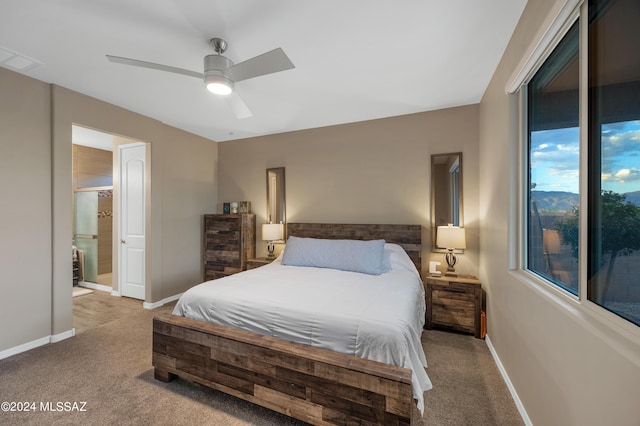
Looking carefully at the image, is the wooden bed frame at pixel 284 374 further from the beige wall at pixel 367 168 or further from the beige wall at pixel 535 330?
the beige wall at pixel 367 168

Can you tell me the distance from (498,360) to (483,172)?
1.89 meters

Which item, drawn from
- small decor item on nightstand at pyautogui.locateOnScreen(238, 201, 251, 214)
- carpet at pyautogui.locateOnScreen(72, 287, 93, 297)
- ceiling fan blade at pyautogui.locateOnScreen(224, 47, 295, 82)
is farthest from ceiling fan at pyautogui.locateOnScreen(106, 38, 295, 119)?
carpet at pyautogui.locateOnScreen(72, 287, 93, 297)

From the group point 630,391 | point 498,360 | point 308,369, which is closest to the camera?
point 630,391

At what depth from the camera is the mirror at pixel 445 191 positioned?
130 inches

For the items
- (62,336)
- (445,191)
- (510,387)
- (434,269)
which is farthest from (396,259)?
(62,336)

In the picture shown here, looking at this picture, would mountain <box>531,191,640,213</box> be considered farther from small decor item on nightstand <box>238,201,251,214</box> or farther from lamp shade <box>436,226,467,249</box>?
small decor item on nightstand <box>238,201,251,214</box>

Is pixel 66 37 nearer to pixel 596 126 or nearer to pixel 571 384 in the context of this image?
pixel 596 126

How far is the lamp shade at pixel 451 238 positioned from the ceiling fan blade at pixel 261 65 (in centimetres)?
239

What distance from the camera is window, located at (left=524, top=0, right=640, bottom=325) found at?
94 cm

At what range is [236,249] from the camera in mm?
4227

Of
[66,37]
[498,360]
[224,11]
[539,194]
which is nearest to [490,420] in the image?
[498,360]

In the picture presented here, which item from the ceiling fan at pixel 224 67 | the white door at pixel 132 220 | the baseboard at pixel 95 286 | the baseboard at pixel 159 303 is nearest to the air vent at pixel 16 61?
the ceiling fan at pixel 224 67

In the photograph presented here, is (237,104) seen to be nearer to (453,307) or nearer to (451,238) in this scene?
(451,238)

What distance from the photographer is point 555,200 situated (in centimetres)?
153
